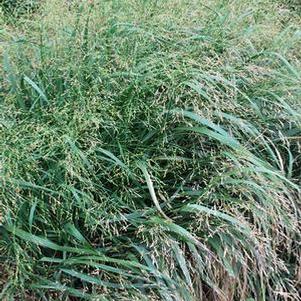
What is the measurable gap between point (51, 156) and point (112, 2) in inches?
35.3

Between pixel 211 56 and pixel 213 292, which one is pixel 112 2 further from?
pixel 213 292

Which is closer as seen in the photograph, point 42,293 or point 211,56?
point 42,293

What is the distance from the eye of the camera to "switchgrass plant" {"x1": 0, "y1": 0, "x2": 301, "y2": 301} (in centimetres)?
210

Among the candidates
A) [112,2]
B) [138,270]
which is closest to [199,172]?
[138,270]

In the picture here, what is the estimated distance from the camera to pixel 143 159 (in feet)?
7.58

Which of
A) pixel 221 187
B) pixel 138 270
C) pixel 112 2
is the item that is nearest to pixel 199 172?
pixel 221 187

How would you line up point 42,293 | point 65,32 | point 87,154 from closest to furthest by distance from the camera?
point 42,293 → point 87,154 → point 65,32

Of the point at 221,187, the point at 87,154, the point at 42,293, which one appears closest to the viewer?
the point at 42,293

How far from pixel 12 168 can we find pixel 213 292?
0.83 meters

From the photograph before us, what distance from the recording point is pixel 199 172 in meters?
2.36

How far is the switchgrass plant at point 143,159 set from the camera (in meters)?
2.10

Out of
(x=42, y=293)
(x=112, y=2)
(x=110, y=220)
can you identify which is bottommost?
(x=42, y=293)

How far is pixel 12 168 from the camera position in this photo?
2066 millimetres

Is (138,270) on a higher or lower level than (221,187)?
lower
